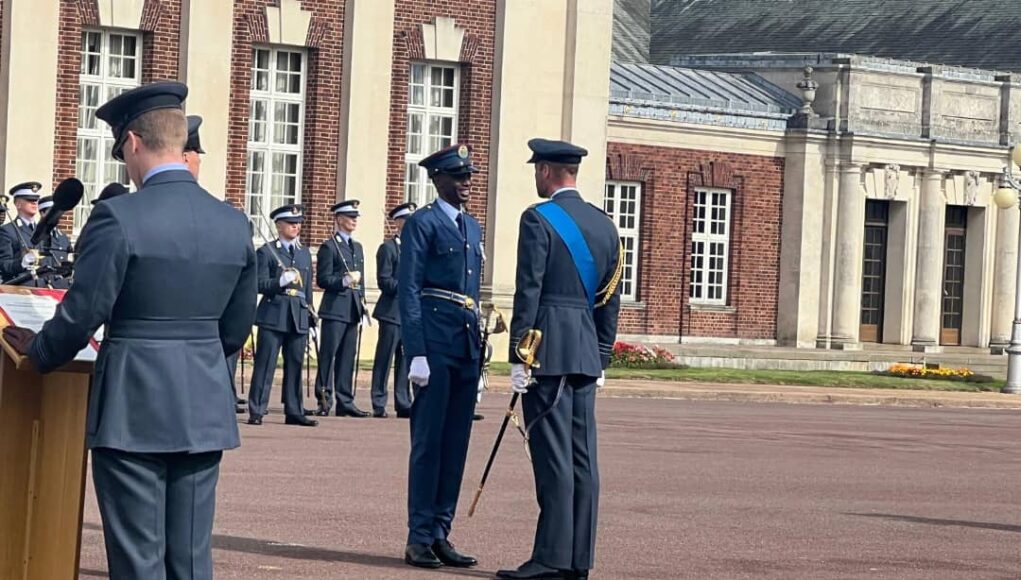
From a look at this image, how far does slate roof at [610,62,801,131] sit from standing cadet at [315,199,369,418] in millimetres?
20054

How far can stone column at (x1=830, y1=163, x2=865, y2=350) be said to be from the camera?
42719 mm

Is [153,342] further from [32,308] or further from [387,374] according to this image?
[387,374]

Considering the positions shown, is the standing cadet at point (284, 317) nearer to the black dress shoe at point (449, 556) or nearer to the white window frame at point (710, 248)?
the black dress shoe at point (449, 556)

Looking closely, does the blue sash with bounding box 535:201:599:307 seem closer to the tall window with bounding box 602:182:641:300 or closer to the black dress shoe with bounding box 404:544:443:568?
the black dress shoe with bounding box 404:544:443:568

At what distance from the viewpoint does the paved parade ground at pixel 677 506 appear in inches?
421

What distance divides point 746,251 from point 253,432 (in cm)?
2563

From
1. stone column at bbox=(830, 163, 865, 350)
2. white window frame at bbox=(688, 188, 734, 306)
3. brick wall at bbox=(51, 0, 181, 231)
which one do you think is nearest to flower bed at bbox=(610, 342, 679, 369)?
white window frame at bbox=(688, 188, 734, 306)

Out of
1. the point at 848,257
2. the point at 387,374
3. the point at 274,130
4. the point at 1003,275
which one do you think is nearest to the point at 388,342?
the point at 387,374

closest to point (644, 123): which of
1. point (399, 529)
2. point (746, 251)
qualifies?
point (746, 251)

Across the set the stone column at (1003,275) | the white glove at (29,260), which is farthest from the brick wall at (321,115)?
the stone column at (1003,275)

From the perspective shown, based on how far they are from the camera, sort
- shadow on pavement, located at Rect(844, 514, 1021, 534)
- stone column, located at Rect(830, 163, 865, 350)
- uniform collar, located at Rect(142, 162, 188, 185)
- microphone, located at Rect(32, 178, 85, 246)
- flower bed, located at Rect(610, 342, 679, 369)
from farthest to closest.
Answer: stone column, located at Rect(830, 163, 865, 350) < flower bed, located at Rect(610, 342, 679, 369) < shadow on pavement, located at Rect(844, 514, 1021, 534) < microphone, located at Rect(32, 178, 85, 246) < uniform collar, located at Rect(142, 162, 188, 185)

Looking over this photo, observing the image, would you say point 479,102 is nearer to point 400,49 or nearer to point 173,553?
point 400,49

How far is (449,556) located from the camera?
10.3m

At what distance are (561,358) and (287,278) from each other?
364 inches
